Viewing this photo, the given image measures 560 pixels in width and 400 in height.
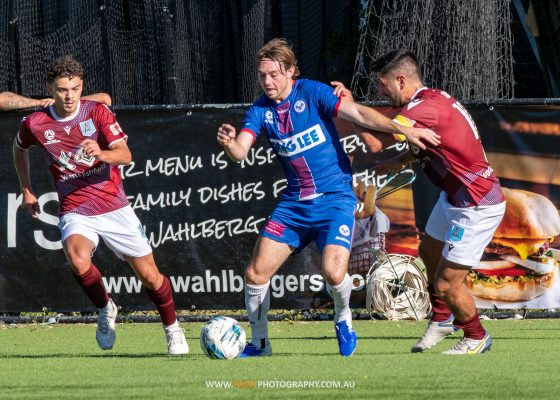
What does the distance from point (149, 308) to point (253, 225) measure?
142cm

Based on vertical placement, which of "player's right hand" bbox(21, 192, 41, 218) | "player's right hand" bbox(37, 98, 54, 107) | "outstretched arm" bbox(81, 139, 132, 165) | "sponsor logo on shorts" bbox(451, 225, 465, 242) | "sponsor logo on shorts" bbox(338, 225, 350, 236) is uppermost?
"player's right hand" bbox(37, 98, 54, 107)

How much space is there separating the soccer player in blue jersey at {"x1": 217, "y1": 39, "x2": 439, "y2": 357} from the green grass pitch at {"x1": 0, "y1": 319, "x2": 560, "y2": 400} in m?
0.63

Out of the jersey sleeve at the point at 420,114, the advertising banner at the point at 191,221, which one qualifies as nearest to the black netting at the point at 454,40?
the advertising banner at the point at 191,221

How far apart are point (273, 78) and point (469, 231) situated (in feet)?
5.79

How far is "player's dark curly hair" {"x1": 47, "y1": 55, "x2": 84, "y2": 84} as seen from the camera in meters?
9.01

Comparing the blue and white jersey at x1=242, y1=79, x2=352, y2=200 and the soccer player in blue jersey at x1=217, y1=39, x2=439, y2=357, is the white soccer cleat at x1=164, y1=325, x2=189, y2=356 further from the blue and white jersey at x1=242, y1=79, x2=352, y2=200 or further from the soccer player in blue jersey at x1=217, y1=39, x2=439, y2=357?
the blue and white jersey at x1=242, y1=79, x2=352, y2=200

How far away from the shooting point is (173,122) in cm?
1259

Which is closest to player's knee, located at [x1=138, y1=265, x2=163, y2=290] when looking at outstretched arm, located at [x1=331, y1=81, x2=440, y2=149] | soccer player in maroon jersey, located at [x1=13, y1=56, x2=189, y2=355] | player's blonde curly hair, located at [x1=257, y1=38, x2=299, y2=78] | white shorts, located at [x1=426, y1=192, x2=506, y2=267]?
soccer player in maroon jersey, located at [x1=13, y1=56, x2=189, y2=355]

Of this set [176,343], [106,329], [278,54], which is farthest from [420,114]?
[106,329]

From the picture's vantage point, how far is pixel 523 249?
12.2 meters

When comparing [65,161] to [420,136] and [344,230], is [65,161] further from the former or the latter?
[420,136]

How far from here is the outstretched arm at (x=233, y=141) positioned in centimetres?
802

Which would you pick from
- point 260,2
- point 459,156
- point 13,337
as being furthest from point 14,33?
point 459,156

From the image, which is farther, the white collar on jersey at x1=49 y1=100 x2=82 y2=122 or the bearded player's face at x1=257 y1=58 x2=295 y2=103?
the white collar on jersey at x1=49 y1=100 x2=82 y2=122
